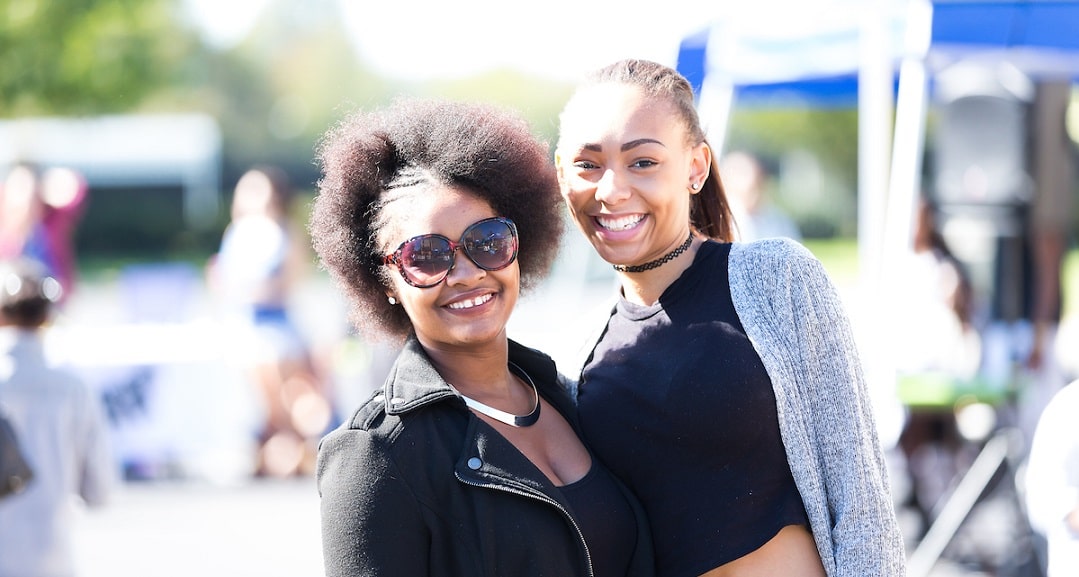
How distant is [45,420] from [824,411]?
352 centimetres

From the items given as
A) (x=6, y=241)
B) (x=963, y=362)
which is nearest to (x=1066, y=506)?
(x=963, y=362)

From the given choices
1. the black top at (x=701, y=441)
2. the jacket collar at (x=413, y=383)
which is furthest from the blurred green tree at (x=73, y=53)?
the black top at (x=701, y=441)

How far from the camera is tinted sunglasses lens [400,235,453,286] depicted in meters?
2.36

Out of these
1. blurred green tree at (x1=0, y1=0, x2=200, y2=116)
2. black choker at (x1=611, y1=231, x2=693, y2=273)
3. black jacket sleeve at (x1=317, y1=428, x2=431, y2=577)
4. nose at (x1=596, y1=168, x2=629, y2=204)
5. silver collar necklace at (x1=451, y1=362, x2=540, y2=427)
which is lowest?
black jacket sleeve at (x1=317, y1=428, x2=431, y2=577)

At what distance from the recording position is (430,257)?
92.7 inches

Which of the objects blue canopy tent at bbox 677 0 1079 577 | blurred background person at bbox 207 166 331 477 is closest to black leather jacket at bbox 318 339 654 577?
blue canopy tent at bbox 677 0 1079 577

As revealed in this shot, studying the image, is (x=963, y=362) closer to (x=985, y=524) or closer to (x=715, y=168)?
(x=985, y=524)

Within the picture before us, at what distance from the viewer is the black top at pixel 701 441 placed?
2.45 metres

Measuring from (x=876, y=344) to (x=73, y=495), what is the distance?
366 cm

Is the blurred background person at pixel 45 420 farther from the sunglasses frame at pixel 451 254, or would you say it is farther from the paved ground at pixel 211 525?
the sunglasses frame at pixel 451 254

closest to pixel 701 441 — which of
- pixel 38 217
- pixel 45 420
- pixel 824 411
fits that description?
pixel 824 411

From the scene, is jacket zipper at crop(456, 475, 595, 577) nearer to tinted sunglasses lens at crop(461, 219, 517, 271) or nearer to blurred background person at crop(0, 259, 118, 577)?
tinted sunglasses lens at crop(461, 219, 517, 271)

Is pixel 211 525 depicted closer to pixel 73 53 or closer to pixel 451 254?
pixel 451 254

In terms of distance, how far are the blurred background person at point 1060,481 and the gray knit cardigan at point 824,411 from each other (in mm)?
1373
